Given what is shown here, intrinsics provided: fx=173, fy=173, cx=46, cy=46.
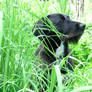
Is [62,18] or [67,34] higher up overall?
[62,18]

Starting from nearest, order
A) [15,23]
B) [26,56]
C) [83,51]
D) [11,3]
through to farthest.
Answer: [26,56] → [11,3] → [15,23] → [83,51]

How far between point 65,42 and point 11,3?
1.48 meters

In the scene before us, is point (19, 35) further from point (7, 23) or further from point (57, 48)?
point (57, 48)

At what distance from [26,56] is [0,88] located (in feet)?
1.22

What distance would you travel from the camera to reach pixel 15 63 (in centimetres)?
162

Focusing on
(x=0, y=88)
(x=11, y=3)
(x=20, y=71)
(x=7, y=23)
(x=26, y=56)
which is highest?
(x=11, y=3)

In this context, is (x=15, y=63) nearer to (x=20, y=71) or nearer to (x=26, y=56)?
(x=20, y=71)

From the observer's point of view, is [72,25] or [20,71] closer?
[20,71]

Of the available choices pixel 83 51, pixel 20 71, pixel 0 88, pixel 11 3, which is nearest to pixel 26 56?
pixel 20 71

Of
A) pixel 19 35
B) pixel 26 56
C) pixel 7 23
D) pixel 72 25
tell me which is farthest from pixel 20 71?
pixel 72 25

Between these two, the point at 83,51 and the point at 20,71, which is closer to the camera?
the point at 20,71

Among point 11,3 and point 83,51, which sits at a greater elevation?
point 11,3

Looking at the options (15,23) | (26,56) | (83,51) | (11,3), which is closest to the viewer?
Result: (26,56)

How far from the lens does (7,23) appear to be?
1.65m
